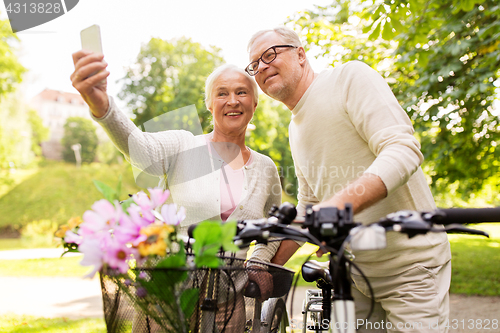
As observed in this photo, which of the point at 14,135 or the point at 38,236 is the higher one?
the point at 14,135

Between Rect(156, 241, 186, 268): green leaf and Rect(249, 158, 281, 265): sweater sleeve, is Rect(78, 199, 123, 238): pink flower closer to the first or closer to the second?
Rect(156, 241, 186, 268): green leaf

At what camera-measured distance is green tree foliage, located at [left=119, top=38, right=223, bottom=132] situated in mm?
24609

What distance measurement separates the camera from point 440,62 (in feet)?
21.5

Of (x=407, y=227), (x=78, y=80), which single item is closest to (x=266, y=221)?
(x=407, y=227)

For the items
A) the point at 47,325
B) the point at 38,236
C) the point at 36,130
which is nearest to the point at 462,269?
the point at 47,325

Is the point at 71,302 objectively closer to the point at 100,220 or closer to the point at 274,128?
the point at 100,220

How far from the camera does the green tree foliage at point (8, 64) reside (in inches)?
673

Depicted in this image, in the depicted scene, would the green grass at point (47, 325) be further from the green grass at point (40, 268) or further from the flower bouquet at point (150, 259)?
the flower bouquet at point (150, 259)

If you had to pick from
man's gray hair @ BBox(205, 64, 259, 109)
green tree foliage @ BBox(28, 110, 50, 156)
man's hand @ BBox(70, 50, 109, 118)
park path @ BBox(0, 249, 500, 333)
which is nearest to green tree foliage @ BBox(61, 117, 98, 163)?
green tree foliage @ BBox(28, 110, 50, 156)

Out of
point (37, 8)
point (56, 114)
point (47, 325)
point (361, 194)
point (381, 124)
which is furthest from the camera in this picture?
point (56, 114)

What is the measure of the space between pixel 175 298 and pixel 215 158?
1.32m

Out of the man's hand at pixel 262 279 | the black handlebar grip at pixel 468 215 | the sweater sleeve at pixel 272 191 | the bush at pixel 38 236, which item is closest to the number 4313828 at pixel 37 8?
the sweater sleeve at pixel 272 191

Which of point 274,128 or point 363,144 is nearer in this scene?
point 363,144

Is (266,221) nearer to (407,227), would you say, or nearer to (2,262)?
(407,227)
